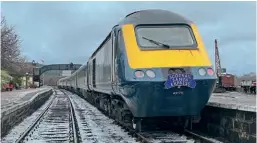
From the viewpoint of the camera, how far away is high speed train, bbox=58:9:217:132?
959cm

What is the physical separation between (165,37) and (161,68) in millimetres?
1229

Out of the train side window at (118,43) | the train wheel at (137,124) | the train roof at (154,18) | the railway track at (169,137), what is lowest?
the railway track at (169,137)

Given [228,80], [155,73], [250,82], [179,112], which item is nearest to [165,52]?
[155,73]

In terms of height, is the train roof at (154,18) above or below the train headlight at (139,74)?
above

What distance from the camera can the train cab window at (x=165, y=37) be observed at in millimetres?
10375

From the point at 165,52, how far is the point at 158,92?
3.68 ft

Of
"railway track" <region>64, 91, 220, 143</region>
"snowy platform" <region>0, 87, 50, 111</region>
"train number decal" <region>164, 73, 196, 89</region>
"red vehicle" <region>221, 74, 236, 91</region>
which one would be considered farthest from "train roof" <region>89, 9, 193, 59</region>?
"red vehicle" <region>221, 74, 236, 91</region>

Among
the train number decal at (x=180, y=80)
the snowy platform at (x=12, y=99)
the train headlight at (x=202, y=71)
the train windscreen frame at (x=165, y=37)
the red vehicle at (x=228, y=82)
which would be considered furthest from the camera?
the red vehicle at (x=228, y=82)

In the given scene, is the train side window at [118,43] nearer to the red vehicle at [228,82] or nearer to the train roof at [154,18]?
the train roof at [154,18]

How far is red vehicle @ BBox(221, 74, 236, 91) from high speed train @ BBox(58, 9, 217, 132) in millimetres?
49136

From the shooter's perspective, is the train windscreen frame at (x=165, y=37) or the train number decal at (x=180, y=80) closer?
the train number decal at (x=180, y=80)

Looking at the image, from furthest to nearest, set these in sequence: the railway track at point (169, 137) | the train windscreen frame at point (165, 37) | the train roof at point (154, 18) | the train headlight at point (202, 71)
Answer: the train roof at point (154, 18) → the train windscreen frame at point (165, 37) → the train headlight at point (202, 71) → the railway track at point (169, 137)

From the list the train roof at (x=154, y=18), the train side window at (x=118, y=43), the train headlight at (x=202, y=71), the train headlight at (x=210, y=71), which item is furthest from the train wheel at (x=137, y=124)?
the train roof at (x=154, y=18)

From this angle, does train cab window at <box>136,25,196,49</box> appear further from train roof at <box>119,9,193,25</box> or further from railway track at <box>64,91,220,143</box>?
railway track at <box>64,91,220,143</box>
